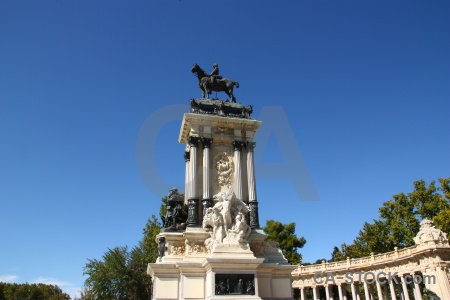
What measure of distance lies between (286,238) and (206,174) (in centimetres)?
3598

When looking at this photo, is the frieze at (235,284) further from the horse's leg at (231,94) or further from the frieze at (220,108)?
the horse's leg at (231,94)

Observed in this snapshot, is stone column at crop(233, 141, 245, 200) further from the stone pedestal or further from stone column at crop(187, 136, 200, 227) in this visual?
stone column at crop(187, 136, 200, 227)

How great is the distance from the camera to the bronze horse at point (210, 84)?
21562 millimetres

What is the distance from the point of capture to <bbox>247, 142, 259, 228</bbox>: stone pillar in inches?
717

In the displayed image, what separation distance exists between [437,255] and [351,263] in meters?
11.2

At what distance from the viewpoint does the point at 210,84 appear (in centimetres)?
2162

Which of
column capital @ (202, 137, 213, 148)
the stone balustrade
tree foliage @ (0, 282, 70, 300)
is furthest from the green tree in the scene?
tree foliage @ (0, 282, 70, 300)

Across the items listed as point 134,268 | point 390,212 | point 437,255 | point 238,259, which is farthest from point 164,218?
point 390,212

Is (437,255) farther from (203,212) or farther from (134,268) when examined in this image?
(134,268)

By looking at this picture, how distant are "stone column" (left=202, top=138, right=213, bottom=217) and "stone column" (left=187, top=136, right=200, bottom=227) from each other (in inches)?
16.9

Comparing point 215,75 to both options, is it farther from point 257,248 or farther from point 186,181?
point 257,248

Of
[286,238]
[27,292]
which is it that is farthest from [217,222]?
[27,292]

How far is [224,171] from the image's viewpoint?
760 inches

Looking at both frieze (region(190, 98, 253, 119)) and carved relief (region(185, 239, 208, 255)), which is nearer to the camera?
carved relief (region(185, 239, 208, 255))
